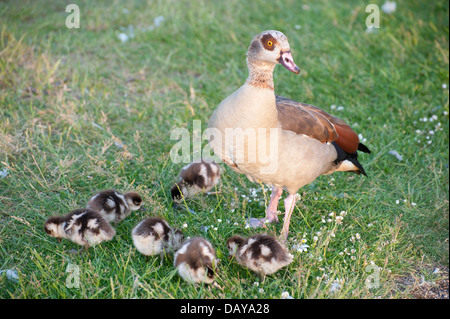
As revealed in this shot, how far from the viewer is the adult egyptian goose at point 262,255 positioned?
346 cm

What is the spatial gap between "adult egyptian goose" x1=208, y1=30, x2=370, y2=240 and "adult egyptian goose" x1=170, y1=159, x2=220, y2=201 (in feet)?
1.97

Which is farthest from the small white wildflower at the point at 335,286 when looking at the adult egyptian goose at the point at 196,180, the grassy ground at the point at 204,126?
the adult egyptian goose at the point at 196,180

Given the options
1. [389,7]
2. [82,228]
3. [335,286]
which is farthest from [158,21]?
[335,286]

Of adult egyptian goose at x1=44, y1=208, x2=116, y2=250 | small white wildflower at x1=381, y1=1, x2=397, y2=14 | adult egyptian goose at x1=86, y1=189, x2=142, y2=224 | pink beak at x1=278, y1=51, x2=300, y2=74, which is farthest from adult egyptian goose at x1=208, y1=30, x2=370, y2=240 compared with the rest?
small white wildflower at x1=381, y1=1, x2=397, y2=14

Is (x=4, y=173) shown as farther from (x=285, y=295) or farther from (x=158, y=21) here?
(x=158, y=21)

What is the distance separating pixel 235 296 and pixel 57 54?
17.3 feet

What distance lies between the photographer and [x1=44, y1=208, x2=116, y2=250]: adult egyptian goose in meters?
3.67

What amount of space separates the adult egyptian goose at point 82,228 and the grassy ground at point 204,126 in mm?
114

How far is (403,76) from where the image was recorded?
6.82 m

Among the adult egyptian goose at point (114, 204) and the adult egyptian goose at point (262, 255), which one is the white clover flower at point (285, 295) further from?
the adult egyptian goose at point (114, 204)

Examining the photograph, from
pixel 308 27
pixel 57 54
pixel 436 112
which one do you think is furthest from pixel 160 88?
pixel 436 112

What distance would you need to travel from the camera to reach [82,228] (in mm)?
3672

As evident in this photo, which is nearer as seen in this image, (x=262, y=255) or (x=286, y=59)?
(x=262, y=255)

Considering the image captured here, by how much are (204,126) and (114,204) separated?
2.16m
